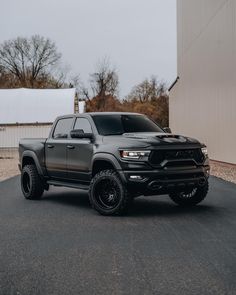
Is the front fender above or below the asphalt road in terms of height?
above

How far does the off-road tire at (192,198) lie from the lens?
34.1ft

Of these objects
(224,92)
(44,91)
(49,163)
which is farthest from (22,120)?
(49,163)

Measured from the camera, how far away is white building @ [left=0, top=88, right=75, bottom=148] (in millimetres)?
50188

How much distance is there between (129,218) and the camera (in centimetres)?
910

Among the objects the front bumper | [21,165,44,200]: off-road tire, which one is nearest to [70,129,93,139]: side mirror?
the front bumper

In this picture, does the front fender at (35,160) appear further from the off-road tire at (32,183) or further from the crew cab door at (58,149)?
the crew cab door at (58,149)

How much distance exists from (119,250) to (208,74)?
22093mm

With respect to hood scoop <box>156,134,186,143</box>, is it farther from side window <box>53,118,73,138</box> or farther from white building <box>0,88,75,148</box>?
white building <box>0,88,75,148</box>

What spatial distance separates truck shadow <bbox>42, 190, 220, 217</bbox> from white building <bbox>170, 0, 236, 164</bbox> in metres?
10.9

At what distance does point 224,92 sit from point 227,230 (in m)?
16.5

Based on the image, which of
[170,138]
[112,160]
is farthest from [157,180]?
[170,138]

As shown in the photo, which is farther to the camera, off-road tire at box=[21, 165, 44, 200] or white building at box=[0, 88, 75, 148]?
white building at box=[0, 88, 75, 148]

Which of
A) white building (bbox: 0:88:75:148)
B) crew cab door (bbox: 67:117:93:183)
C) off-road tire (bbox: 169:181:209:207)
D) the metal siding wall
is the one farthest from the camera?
white building (bbox: 0:88:75:148)

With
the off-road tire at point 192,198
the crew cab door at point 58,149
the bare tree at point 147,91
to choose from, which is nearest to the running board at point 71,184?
the crew cab door at point 58,149
